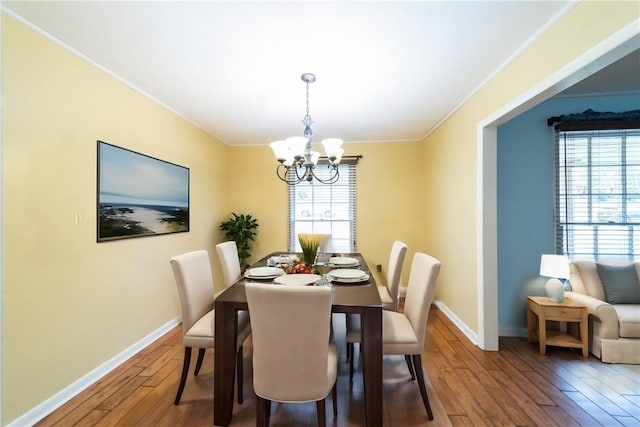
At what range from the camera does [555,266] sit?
2.54 metres

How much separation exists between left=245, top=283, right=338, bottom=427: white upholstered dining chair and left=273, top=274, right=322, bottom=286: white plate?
46 centimetres

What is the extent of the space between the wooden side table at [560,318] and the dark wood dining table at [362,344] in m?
1.94

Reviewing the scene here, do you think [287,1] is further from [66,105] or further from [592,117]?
[592,117]

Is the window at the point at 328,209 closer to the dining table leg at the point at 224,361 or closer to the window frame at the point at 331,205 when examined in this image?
the window frame at the point at 331,205

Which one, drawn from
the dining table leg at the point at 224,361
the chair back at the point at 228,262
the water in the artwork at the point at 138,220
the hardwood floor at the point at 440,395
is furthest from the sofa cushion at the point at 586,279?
the water in the artwork at the point at 138,220

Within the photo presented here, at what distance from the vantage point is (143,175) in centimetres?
263

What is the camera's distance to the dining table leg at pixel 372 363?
1.52 meters

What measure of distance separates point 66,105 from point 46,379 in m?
1.95

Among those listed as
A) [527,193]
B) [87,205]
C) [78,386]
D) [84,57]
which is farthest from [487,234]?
[84,57]

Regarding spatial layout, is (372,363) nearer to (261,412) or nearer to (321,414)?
(321,414)

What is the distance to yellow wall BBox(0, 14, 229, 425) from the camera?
162 centimetres

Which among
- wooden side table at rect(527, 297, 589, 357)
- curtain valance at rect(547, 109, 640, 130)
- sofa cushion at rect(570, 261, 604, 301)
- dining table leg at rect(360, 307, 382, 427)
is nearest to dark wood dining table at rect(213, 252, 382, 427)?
dining table leg at rect(360, 307, 382, 427)

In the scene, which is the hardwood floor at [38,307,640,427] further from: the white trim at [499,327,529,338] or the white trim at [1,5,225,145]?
the white trim at [1,5,225,145]

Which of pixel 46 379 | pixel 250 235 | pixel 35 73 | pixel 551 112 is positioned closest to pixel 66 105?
pixel 35 73
